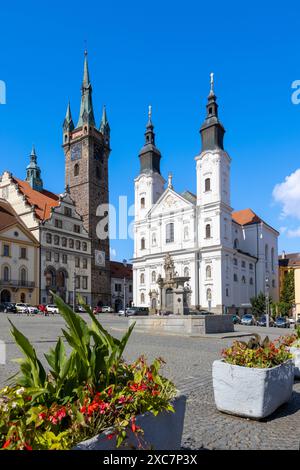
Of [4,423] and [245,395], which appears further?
[245,395]

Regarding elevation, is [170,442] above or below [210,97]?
below

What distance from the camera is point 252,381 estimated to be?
488 centimetres

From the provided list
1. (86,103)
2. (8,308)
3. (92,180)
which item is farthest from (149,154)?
(8,308)

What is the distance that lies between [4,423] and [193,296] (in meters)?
53.7

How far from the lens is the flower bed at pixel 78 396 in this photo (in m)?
2.29

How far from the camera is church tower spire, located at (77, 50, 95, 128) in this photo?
72781mm

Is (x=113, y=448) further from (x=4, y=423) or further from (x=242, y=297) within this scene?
(x=242, y=297)

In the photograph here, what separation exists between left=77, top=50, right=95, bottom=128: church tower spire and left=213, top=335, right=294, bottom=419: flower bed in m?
70.4

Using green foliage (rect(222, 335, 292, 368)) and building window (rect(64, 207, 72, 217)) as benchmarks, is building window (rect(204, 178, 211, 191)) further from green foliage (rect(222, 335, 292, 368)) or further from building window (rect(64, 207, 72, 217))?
green foliage (rect(222, 335, 292, 368))

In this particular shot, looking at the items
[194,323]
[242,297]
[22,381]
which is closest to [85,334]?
[22,381]

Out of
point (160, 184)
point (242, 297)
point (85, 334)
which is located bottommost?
point (242, 297)

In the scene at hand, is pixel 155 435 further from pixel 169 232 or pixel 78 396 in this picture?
pixel 169 232

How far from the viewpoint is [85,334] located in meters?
2.93

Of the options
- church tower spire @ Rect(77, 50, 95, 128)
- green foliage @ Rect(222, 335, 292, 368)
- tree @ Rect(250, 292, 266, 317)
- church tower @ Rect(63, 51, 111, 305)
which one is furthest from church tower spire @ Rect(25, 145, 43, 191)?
green foliage @ Rect(222, 335, 292, 368)
